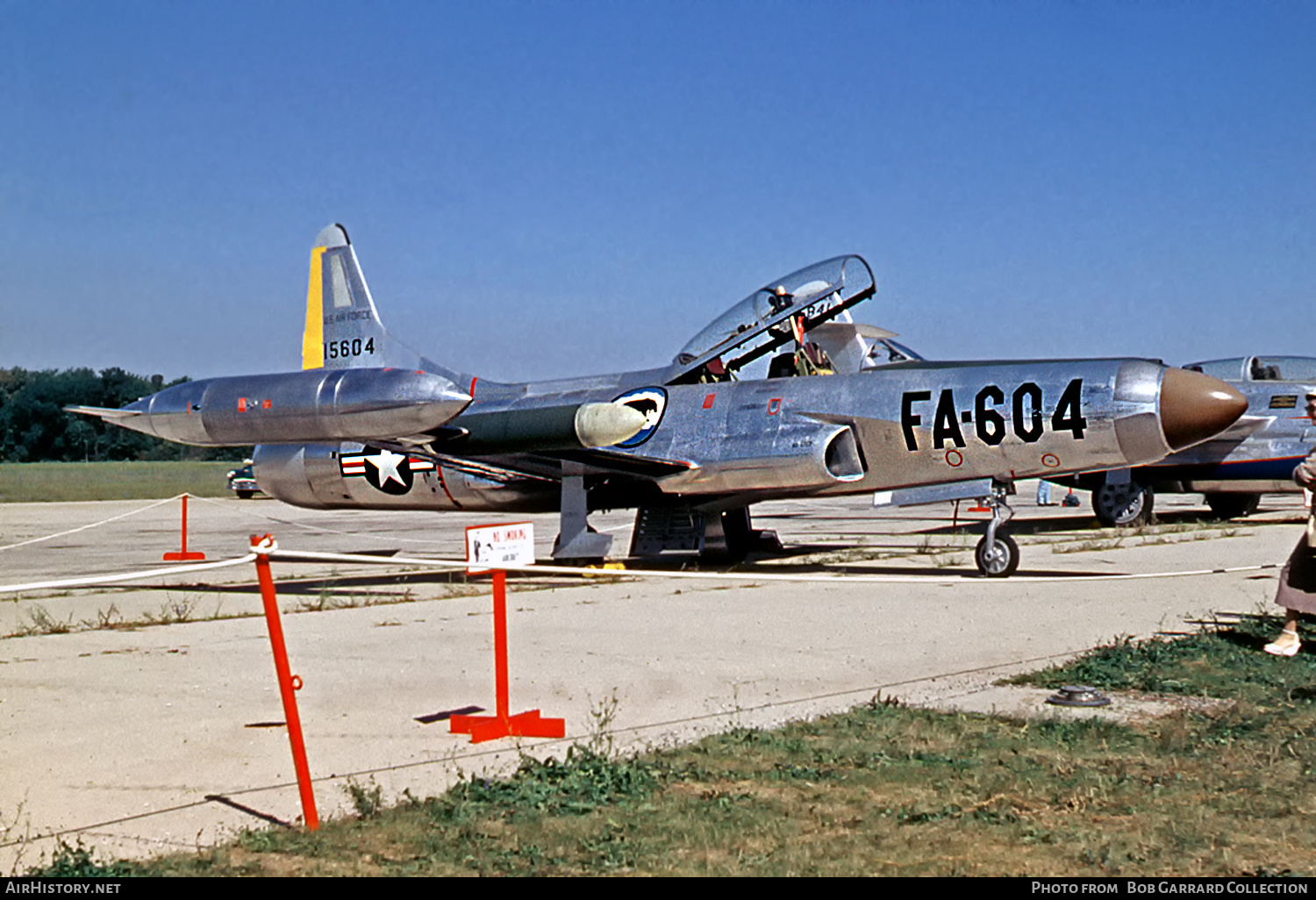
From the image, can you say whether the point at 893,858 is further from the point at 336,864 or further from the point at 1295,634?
the point at 1295,634

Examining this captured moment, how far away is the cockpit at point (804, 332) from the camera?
14.0m

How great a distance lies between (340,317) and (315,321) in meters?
0.51

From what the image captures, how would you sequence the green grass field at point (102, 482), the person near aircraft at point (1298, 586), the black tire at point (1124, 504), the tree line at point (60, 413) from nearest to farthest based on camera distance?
the person near aircraft at point (1298, 586) → the black tire at point (1124, 504) → the green grass field at point (102, 482) → the tree line at point (60, 413)

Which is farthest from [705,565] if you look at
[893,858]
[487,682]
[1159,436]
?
[893,858]

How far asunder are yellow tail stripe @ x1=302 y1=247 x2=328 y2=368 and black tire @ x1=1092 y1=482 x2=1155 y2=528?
526 inches

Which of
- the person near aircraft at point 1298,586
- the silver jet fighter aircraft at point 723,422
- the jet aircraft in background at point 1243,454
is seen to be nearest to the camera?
the person near aircraft at point 1298,586

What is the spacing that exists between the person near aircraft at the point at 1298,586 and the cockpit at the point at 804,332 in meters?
6.02

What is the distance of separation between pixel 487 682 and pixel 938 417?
6779 mm

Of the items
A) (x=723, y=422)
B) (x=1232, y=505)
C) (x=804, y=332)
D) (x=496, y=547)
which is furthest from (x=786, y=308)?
(x=1232, y=505)

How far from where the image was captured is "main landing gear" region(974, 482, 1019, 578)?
13.1 meters

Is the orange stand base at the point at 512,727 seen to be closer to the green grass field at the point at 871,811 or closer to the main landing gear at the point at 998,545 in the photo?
the green grass field at the point at 871,811

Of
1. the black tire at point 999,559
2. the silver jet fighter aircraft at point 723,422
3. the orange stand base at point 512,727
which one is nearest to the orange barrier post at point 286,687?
the orange stand base at point 512,727

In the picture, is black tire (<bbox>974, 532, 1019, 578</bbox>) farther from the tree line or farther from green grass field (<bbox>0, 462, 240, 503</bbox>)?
the tree line

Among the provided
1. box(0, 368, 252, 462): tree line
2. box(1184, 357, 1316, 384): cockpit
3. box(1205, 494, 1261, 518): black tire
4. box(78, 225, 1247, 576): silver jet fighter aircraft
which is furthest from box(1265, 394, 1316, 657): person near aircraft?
box(0, 368, 252, 462): tree line
